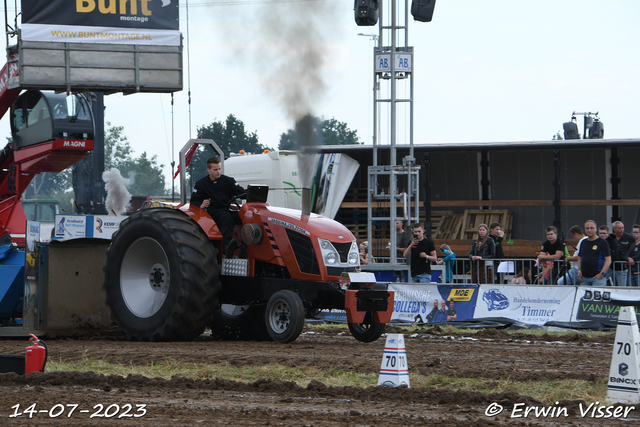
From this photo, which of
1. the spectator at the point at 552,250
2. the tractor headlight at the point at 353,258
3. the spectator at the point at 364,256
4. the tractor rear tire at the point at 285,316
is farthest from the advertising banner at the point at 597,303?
the tractor rear tire at the point at 285,316

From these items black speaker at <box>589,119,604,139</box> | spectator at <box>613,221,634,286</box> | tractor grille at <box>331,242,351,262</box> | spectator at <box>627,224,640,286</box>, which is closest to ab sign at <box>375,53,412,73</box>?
spectator at <box>613,221,634,286</box>

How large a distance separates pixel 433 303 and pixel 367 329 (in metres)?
4.47

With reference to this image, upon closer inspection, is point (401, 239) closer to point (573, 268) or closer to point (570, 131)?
point (573, 268)

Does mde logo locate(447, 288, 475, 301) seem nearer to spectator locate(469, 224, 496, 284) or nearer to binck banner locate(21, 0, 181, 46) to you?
spectator locate(469, 224, 496, 284)

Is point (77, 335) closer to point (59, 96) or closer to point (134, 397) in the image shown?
point (134, 397)

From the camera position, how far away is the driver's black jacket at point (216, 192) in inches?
381

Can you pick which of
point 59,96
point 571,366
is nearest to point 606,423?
point 571,366

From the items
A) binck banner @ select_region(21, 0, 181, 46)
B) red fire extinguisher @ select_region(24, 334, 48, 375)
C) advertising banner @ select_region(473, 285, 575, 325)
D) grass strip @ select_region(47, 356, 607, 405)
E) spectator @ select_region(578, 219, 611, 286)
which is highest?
binck banner @ select_region(21, 0, 181, 46)

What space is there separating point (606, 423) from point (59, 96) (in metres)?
14.0

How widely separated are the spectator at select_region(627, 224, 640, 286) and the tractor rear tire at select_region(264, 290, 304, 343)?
23.0 ft

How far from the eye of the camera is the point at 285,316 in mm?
9203

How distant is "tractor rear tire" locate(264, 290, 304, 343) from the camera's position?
8.88 metres

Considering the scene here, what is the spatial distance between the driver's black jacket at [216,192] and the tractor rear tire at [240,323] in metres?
1.48

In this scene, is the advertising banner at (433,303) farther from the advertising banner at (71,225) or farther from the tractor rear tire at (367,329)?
the advertising banner at (71,225)
